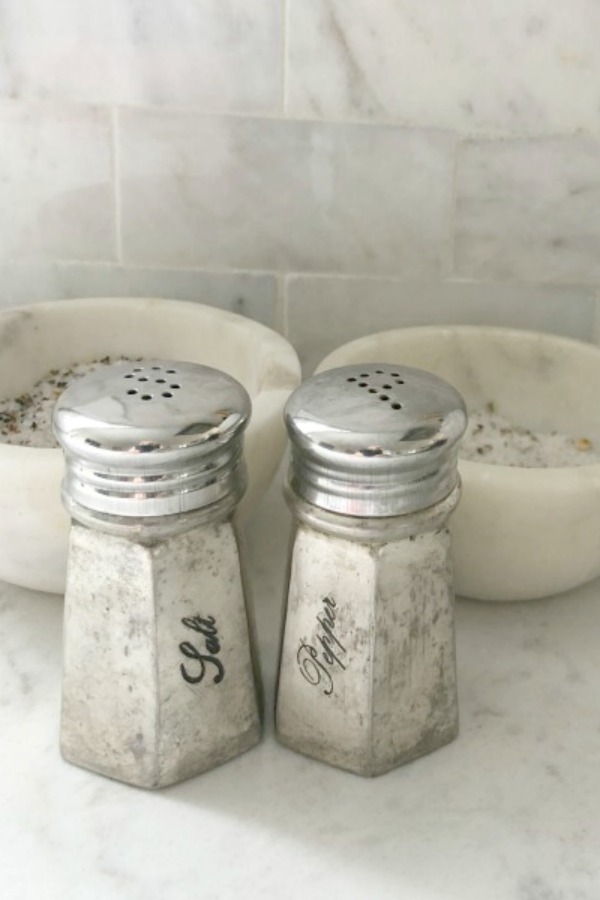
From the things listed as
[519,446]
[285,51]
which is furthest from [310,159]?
[519,446]

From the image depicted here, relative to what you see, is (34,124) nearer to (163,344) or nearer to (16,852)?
(163,344)

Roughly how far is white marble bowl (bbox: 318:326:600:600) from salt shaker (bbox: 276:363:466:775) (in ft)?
0.18

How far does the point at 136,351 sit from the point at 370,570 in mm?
306

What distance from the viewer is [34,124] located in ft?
2.29

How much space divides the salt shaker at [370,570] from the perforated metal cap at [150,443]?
0.10ft

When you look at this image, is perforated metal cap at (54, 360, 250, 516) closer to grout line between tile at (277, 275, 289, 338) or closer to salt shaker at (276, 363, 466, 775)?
salt shaker at (276, 363, 466, 775)

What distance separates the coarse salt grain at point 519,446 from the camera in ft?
2.11

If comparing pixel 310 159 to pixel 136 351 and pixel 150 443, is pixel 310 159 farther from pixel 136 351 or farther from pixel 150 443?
pixel 150 443

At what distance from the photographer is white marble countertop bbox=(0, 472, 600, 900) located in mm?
433

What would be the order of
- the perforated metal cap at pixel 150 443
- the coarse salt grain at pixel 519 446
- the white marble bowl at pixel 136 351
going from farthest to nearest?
1. the coarse salt grain at pixel 519 446
2. the white marble bowl at pixel 136 351
3. the perforated metal cap at pixel 150 443

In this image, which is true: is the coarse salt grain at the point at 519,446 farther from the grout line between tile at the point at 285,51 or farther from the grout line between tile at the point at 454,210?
the grout line between tile at the point at 285,51

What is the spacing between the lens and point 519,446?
0.66 meters

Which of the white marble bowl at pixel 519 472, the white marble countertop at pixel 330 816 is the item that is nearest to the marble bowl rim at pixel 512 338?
the white marble bowl at pixel 519 472

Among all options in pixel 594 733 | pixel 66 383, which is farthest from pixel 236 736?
pixel 66 383
